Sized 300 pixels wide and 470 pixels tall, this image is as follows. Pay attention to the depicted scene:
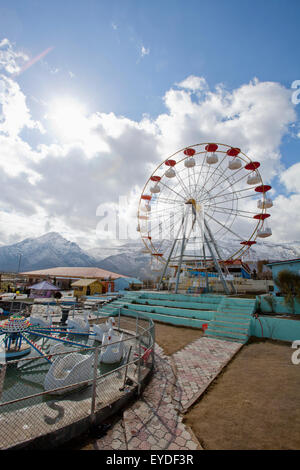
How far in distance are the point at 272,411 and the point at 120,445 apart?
3.36 meters

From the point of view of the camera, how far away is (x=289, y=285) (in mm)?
13500

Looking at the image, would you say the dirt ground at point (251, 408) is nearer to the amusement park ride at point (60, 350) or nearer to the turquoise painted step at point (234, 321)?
the amusement park ride at point (60, 350)

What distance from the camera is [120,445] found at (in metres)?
3.46

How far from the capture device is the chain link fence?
3.38 metres

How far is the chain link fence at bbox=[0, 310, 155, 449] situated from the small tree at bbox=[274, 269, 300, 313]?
33.4 ft

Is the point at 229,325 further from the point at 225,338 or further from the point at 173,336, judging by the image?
the point at 173,336

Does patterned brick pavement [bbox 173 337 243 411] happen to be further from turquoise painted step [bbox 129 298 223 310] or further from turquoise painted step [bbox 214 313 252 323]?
turquoise painted step [bbox 129 298 223 310]

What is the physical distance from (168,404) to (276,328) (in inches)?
335

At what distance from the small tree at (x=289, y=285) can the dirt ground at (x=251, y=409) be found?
661cm

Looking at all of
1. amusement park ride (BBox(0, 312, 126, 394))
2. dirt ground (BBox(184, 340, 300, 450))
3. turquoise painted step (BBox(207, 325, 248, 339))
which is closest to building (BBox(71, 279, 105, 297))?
amusement park ride (BBox(0, 312, 126, 394))

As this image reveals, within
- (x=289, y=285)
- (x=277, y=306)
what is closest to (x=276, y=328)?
(x=277, y=306)

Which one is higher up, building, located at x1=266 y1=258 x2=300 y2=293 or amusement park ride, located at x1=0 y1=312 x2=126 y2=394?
building, located at x1=266 y1=258 x2=300 y2=293

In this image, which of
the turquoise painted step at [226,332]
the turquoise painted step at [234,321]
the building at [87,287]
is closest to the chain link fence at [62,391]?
the turquoise painted step at [226,332]

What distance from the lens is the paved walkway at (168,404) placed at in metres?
3.51
